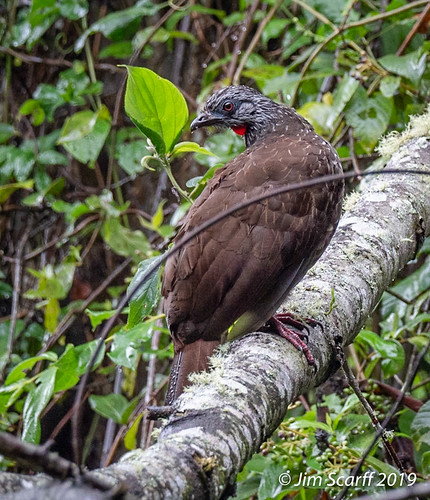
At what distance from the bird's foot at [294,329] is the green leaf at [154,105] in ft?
2.19

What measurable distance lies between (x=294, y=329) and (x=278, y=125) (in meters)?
1.27

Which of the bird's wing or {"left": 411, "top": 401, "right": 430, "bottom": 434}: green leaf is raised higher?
the bird's wing

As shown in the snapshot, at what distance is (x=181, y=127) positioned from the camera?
2174 mm

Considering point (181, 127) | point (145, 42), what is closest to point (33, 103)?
point (145, 42)

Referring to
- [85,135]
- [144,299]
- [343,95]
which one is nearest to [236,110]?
[343,95]

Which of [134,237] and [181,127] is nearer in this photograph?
[181,127]

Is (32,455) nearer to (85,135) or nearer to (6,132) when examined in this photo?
(85,135)

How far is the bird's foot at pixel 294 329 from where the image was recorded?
1.91 m

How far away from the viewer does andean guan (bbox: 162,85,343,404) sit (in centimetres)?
211

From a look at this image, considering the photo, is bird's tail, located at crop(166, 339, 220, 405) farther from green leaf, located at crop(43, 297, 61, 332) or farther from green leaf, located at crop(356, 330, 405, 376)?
green leaf, located at crop(43, 297, 61, 332)

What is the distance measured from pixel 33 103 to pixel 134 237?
4.91 feet

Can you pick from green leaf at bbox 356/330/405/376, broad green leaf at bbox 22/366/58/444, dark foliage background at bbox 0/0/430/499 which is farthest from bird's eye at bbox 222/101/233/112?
broad green leaf at bbox 22/366/58/444

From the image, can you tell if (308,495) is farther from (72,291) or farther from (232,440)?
(72,291)

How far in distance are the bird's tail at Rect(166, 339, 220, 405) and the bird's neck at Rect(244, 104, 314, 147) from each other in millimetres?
1185
